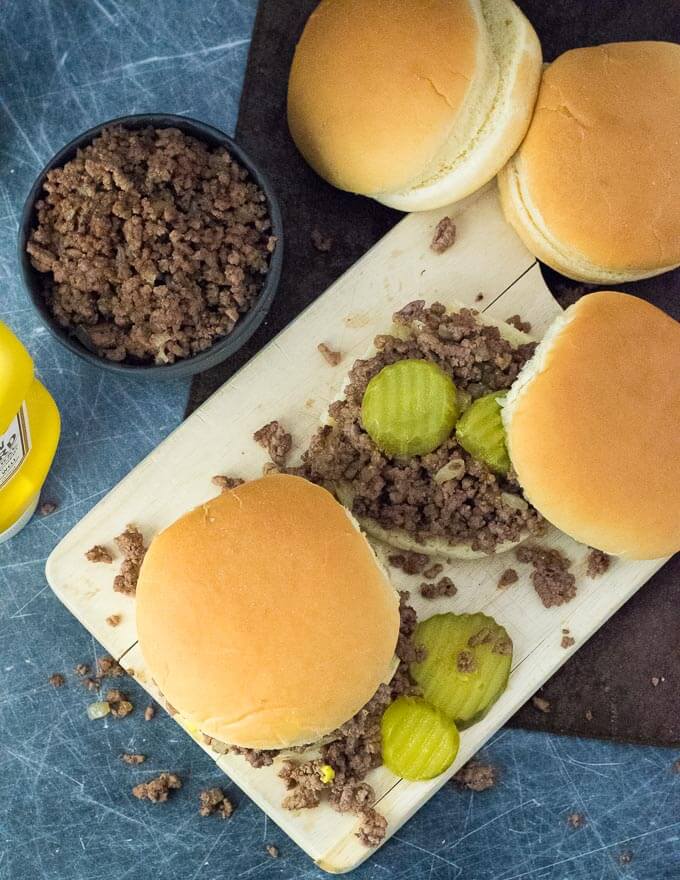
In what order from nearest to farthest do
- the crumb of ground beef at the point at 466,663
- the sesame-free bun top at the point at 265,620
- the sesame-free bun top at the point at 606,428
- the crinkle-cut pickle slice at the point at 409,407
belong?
the sesame-free bun top at the point at 265,620
the sesame-free bun top at the point at 606,428
the crinkle-cut pickle slice at the point at 409,407
the crumb of ground beef at the point at 466,663

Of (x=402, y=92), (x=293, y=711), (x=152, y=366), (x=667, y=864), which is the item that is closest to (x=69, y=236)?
(x=152, y=366)

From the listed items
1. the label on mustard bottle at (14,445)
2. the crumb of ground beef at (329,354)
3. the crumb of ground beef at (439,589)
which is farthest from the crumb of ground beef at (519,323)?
the label on mustard bottle at (14,445)

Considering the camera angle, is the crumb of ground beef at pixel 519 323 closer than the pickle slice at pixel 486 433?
No

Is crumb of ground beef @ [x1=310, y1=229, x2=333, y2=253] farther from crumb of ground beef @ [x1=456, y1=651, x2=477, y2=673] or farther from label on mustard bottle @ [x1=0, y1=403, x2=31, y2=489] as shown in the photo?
crumb of ground beef @ [x1=456, y1=651, x2=477, y2=673]

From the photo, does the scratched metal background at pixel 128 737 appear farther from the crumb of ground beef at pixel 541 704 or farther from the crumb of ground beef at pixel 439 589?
the crumb of ground beef at pixel 439 589

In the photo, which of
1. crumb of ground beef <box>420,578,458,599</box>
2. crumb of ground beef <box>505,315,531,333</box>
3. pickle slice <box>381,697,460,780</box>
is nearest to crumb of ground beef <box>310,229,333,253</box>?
crumb of ground beef <box>505,315,531,333</box>

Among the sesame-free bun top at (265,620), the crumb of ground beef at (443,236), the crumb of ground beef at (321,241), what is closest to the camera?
the sesame-free bun top at (265,620)

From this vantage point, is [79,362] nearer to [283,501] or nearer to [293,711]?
[283,501]

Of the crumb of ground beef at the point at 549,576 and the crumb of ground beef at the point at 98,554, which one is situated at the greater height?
the crumb of ground beef at the point at 98,554
